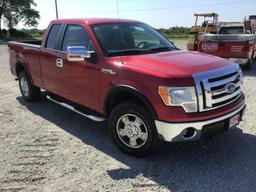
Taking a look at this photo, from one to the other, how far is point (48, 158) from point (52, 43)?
2.44 meters

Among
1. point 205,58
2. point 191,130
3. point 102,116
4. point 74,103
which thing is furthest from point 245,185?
point 74,103

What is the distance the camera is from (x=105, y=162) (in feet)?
14.6

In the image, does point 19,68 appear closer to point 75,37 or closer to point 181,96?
point 75,37

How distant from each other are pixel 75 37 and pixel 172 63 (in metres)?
1.99

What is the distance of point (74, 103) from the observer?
5863mm

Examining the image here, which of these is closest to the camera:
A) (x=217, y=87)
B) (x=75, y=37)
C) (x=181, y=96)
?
(x=181, y=96)

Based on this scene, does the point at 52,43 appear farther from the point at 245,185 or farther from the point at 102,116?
the point at 245,185

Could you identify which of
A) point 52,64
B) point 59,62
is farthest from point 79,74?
point 52,64

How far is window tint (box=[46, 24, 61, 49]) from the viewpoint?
614 cm

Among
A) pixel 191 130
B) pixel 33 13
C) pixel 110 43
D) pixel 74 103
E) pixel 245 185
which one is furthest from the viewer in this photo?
pixel 33 13

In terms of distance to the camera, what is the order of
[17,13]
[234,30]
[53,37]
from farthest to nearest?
1. [17,13]
2. [234,30]
3. [53,37]

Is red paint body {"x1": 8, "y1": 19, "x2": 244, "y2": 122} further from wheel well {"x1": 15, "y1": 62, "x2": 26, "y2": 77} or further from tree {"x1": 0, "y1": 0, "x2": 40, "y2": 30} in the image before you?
tree {"x1": 0, "y1": 0, "x2": 40, "y2": 30}

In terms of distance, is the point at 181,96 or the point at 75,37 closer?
the point at 181,96

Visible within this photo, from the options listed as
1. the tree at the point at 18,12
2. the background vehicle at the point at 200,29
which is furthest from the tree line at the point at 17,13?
the background vehicle at the point at 200,29
